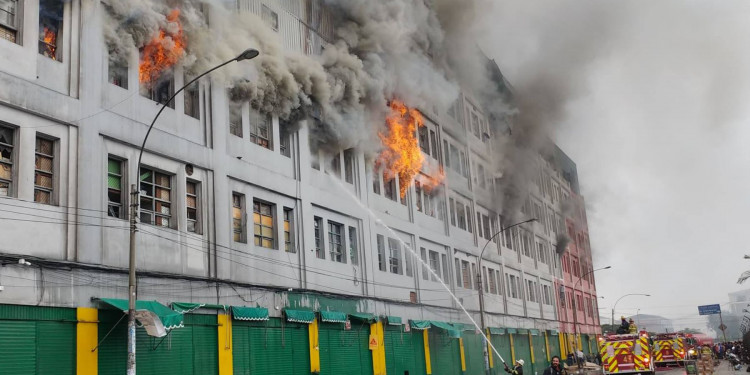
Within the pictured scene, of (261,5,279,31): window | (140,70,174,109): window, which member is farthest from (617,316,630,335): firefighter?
(140,70,174,109): window

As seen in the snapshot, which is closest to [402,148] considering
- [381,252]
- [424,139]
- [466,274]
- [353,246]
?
[424,139]

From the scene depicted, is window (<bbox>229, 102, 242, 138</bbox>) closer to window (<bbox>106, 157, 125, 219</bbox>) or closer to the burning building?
the burning building

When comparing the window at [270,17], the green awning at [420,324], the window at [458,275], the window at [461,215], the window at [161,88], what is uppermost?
the window at [270,17]

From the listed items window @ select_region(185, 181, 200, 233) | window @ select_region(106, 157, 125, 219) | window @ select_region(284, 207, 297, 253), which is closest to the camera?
window @ select_region(106, 157, 125, 219)

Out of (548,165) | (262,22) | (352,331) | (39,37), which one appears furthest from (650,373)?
(548,165)

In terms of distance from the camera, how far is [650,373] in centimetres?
2947

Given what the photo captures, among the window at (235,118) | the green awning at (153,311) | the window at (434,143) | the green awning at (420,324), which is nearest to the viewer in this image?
the green awning at (153,311)

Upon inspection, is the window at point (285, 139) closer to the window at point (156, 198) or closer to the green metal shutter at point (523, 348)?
the window at point (156, 198)

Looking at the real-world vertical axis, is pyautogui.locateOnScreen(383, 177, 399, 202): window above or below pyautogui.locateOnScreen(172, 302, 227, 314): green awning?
above

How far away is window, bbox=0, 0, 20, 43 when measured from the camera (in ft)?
58.4

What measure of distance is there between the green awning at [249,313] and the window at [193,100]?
6703mm

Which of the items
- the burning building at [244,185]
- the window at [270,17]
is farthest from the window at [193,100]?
the window at [270,17]

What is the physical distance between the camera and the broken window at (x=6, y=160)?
56.1 ft

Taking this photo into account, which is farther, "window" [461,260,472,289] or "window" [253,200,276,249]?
"window" [461,260,472,289]
